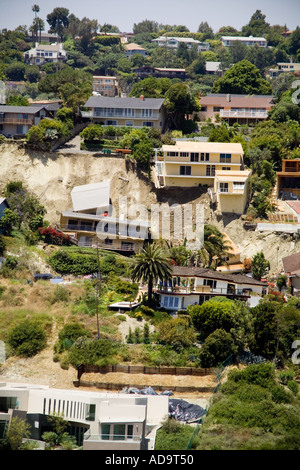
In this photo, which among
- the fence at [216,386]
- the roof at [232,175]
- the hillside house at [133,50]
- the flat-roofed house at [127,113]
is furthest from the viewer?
the hillside house at [133,50]

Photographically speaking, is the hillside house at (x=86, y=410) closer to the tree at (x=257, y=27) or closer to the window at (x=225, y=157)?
the window at (x=225, y=157)

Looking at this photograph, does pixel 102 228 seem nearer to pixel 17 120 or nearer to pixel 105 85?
pixel 17 120

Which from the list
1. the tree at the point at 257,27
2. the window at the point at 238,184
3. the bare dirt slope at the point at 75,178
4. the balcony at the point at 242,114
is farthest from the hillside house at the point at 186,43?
the window at the point at 238,184

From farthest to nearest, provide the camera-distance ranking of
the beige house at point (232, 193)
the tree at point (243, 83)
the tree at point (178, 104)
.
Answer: the tree at point (243, 83) < the tree at point (178, 104) < the beige house at point (232, 193)

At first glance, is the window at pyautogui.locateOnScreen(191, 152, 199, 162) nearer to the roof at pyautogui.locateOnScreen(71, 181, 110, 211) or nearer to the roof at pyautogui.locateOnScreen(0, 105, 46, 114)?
the roof at pyautogui.locateOnScreen(71, 181, 110, 211)

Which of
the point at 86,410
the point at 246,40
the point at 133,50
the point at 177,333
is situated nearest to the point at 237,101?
the point at 177,333

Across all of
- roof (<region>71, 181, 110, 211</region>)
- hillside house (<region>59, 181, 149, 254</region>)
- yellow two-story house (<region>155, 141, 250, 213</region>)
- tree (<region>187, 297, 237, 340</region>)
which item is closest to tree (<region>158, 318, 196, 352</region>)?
tree (<region>187, 297, 237, 340</region>)
